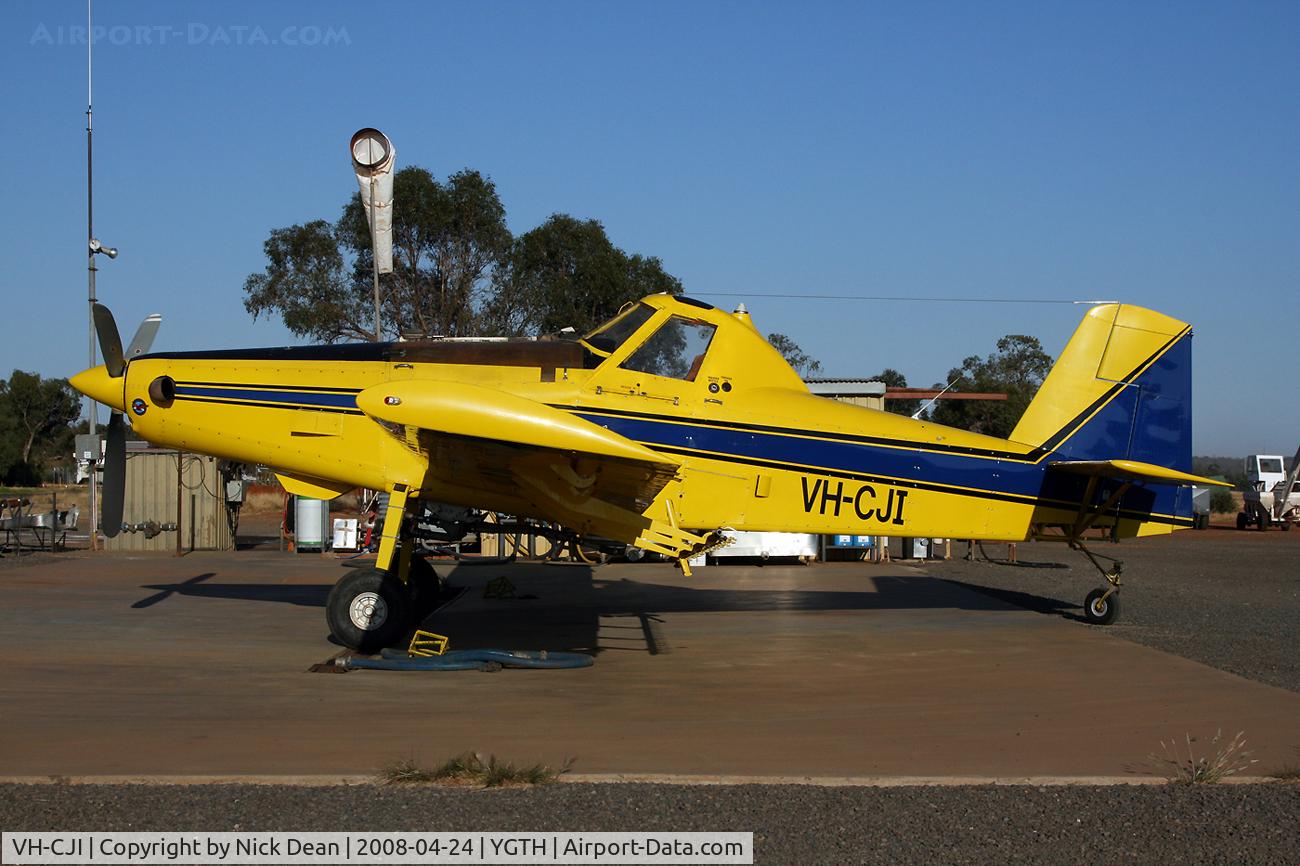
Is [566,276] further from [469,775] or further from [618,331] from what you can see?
[469,775]

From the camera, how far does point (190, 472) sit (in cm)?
2197

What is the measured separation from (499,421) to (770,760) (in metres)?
3.09

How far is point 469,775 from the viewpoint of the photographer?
5.63m

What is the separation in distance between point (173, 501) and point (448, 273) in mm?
13045

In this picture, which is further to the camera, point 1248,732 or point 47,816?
point 1248,732

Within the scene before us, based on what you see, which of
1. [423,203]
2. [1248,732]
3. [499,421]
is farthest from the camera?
[423,203]

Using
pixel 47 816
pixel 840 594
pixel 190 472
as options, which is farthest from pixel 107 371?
pixel 190 472

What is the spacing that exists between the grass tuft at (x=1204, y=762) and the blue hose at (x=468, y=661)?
466cm

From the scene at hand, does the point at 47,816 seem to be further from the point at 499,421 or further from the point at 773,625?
the point at 773,625

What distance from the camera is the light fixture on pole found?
1458cm

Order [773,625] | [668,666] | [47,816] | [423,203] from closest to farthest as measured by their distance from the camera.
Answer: [47,816], [668,666], [773,625], [423,203]

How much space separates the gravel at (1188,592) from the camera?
33.9 feet

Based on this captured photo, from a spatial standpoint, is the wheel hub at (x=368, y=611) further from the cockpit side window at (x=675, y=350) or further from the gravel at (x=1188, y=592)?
the gravel at (x=1188, y=592)

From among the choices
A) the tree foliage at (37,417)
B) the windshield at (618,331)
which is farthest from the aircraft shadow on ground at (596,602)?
the tree foliage at (37,417)
